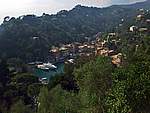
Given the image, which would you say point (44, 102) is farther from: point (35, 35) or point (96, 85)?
point (35, 35)

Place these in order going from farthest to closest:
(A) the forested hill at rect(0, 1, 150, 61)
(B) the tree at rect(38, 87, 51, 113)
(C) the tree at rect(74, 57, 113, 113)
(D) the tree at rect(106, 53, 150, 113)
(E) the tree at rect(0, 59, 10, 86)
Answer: (A) the forested hill at rect(0, 1, 150, 61), (E) the tree at rect(0, 59, 10, 86), (B) the tree at rect(38, 87, 51, 113), (C) the tree at rect(74, 57, 113, 113), (D) the tree at rect(106, 53, 150, 113)

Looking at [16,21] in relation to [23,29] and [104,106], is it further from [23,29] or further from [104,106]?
[104,106]

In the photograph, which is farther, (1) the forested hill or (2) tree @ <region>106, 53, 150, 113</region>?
(1) the forested hill

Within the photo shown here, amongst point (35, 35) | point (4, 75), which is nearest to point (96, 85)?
point (4, 75)

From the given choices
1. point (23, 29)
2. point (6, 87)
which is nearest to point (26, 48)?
point (23, 29)

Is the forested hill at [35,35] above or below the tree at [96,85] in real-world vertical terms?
below

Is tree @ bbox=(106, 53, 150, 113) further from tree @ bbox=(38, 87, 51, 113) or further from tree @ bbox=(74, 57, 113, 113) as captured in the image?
tree @ bbox=(38, 87, 51, 113)

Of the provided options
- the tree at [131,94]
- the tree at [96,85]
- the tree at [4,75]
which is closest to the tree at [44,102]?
the tree at [96,85]

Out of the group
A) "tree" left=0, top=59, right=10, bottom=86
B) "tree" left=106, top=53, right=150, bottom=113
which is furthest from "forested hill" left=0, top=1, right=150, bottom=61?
"tree" left=106, top=53, right=150, bottom=113

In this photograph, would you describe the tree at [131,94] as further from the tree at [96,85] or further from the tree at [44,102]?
the tree at [44,102]

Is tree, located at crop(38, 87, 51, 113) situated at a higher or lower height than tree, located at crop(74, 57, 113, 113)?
lower

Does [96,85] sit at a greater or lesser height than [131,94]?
lesser
